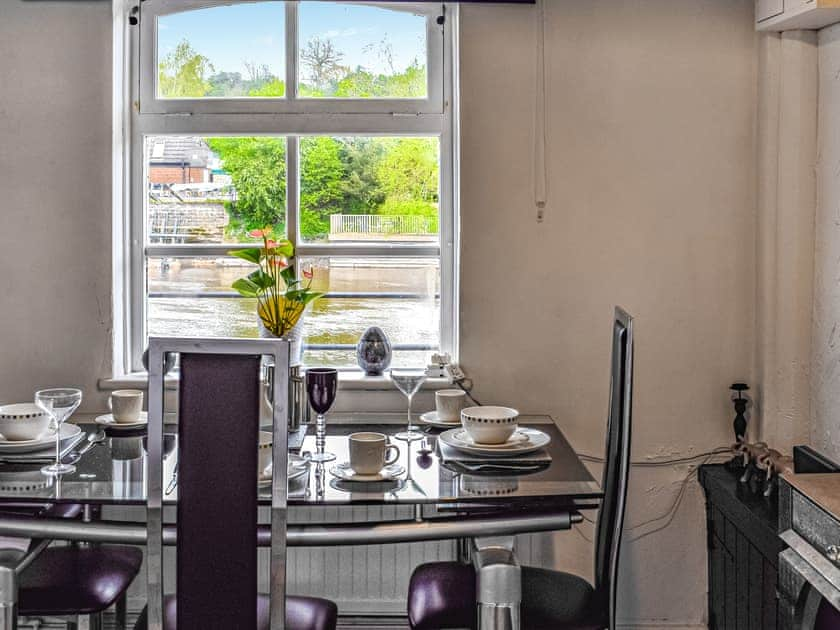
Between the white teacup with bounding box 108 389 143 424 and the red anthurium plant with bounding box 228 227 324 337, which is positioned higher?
the red anthurium plant with bounding box 228 227 324 337

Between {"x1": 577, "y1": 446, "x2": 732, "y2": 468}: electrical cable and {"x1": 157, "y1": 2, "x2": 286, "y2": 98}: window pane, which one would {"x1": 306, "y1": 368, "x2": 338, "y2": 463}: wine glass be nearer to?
{"x1": 577, "y1": 446, "x2": 732, "y2": 468}: electrical cable

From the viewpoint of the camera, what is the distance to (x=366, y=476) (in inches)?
81.0

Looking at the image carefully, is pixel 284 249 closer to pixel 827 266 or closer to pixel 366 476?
pixel 366 476

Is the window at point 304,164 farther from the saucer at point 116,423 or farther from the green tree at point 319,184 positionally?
the saucer at point 116,423

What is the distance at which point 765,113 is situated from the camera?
2.82 metres

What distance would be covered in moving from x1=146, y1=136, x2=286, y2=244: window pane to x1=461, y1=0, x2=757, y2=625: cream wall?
2.06 ft

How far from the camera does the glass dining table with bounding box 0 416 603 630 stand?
75.5 inches

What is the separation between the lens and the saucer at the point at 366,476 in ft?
6.72

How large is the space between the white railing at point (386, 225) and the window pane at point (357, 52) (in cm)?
38

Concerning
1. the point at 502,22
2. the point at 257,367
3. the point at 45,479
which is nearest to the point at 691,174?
the point at 502,22

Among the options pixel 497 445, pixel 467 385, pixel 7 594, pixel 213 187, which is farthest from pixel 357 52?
pixel 7 594

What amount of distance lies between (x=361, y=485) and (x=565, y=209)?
1.24 metres

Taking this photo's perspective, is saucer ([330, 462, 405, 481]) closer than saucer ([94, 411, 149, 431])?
Yes

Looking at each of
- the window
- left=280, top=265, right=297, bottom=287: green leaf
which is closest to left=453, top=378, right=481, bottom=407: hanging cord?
the window
